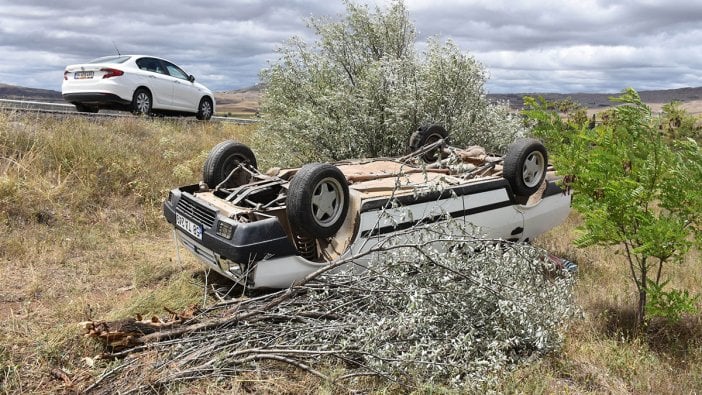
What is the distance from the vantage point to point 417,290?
400 cm

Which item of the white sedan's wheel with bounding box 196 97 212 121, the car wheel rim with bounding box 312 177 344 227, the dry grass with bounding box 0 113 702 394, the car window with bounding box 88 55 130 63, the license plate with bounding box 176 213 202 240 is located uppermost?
the car window with bounding box 88 55 130 63

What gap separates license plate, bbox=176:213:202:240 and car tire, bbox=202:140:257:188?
653mm

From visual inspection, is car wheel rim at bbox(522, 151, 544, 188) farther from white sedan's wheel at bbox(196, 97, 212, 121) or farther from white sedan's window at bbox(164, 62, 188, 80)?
white sedan's wheel at bbox(196, 97, 212, 121)

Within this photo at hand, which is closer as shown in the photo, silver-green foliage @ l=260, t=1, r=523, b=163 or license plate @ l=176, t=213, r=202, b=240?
license plate @ l=176, t=213, r=202, b=240

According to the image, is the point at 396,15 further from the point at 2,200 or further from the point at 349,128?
the point at 2,200

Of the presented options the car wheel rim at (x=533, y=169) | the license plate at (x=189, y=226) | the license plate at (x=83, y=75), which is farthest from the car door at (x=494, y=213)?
the license plate at (x=83, y=75)

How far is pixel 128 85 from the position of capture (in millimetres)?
12922

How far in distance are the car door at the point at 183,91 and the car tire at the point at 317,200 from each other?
10788 millimetres

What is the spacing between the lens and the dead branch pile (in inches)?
143

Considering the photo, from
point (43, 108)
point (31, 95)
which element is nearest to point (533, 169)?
point (43, 108)

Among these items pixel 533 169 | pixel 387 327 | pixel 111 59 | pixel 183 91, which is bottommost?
pixel 387 327

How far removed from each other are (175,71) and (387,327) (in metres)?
12.3

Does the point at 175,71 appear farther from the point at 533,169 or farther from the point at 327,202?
the point at 327,202

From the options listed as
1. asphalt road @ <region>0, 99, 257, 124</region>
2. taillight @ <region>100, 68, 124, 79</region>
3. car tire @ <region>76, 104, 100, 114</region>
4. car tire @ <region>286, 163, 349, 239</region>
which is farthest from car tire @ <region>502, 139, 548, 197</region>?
car tire @ <region>76, 104, 100, 114</region>
